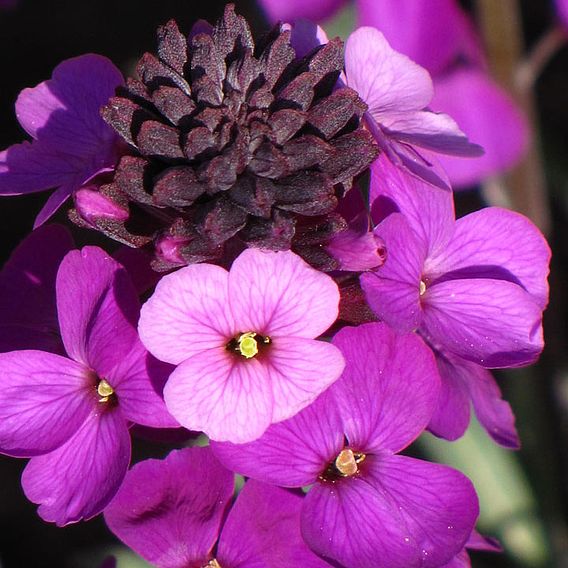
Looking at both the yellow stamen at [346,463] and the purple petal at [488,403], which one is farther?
the purple petal at [488,403]

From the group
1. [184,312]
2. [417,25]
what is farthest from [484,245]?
[417,25]

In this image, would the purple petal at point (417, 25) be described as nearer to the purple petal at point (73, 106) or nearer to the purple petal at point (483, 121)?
the purple petal at point (483, 121)

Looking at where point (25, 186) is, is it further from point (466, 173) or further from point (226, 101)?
point (466, 173)

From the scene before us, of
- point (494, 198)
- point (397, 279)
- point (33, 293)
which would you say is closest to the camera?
point (397, 279)

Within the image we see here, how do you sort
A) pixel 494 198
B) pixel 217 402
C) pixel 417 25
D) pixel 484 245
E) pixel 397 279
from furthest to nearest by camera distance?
pixel 494 198
pixel 417 25
pixel 484 245
pixel 397 279
pixel 217 402

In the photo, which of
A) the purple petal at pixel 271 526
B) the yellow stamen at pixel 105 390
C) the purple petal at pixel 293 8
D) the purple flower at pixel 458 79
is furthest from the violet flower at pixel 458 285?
the purple petal at pixel 293 8

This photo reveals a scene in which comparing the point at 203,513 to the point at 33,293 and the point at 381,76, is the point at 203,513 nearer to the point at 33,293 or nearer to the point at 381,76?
the point at 33,293

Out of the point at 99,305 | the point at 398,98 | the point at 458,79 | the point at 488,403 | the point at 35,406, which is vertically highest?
the point at 398,98

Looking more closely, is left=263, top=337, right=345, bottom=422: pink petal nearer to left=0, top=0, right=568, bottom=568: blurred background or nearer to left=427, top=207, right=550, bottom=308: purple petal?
left=427, top=207, right=550, bottom=308: purple petal
